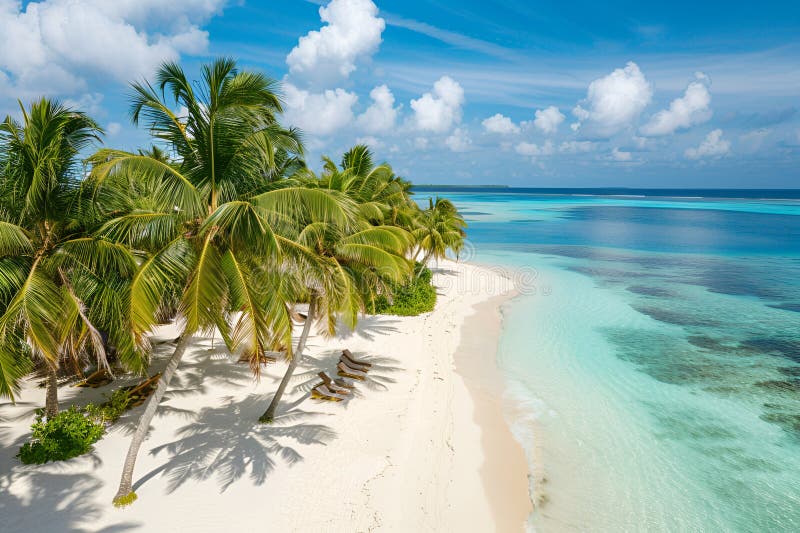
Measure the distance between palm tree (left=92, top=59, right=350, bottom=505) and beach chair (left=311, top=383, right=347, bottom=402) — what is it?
179 inches

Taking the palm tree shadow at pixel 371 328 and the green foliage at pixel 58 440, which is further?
the palm tree shadow at pixel 371 328

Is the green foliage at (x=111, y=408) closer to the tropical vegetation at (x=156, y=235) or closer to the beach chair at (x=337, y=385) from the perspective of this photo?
the tropical vegetation at (x=156, y=235)

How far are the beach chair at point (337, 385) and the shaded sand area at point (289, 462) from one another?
344mm

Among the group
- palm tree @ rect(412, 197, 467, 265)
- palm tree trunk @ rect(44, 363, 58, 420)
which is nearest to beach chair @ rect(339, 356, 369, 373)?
palm tree trunk @ rect(44, 363, 58, 420)

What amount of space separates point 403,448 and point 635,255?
3931cm

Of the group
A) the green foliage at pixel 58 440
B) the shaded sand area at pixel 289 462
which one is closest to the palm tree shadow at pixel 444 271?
the shaded sand area at pixel 289 462

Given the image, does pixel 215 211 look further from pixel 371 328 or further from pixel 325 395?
pixel 371 328

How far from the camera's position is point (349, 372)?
12.5m

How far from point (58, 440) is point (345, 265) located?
6.07 m

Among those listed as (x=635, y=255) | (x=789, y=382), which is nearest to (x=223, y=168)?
(x=789, y=382)

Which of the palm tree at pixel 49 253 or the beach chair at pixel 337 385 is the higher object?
the palm tree at pixel 49 253

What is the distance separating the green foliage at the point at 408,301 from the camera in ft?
65.4

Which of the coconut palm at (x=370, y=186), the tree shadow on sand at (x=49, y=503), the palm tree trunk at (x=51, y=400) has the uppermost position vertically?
the coconut palm at (x=370, y=186)

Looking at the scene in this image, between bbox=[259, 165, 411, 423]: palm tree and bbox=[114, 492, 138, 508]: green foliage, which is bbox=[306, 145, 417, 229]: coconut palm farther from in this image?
bbox=[114, 492, 138, 508]: green foliage
